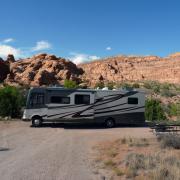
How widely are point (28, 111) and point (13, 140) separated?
6427 mm

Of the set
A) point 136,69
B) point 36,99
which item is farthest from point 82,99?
point 136,69

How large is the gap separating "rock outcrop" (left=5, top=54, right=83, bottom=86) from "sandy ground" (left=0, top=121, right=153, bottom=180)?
174ft

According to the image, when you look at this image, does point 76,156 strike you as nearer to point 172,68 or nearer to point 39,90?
point 39,90

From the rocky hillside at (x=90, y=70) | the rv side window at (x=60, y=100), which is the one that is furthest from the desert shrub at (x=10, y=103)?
the rocky hillside at (x=90, y=70)

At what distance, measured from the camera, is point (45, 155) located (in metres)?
13.0

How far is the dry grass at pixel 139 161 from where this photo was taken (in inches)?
381

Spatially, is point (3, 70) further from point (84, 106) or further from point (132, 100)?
point (132, 100)

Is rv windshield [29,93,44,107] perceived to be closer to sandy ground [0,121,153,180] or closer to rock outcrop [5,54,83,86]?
sandy ground [0,121,153,180]

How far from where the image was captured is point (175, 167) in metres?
10.1

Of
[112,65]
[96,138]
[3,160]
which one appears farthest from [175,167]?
[112,65]

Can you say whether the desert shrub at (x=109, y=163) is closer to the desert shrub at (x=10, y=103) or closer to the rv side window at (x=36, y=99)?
the rv side window at (x=36, y=99)

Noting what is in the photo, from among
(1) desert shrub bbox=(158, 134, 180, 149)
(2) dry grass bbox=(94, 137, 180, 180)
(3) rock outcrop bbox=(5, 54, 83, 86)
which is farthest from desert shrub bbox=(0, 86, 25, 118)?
(3) rock outcrop bbox=(5, 54, 83, 86)

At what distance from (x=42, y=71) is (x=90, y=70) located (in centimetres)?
3259

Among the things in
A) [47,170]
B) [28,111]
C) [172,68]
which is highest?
[172,68]
